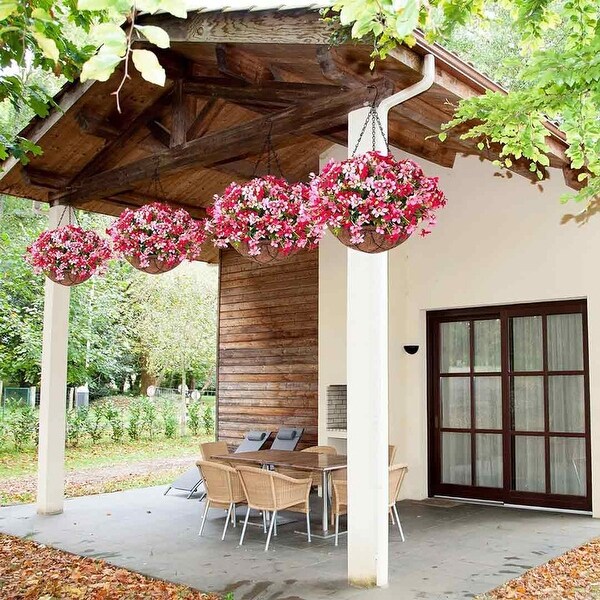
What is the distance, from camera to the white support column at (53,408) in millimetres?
7480

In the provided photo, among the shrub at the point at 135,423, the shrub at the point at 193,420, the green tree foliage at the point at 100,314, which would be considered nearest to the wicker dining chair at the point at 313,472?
the green tree foliage at the point at 100,314

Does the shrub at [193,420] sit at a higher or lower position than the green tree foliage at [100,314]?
lower

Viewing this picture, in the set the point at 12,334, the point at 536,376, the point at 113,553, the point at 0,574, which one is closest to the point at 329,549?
the point at 113,553

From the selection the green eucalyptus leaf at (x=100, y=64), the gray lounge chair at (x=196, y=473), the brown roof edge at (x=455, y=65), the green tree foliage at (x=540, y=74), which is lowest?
the gray lounge chair at (x=196, y=473)

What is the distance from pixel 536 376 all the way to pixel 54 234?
526cm

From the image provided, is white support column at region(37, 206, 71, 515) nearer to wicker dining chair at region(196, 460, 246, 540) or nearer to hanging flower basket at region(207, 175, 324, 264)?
wicker dining chair at region(196, 460, 246, 540)

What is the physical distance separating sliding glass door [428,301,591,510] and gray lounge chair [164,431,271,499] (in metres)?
2.18

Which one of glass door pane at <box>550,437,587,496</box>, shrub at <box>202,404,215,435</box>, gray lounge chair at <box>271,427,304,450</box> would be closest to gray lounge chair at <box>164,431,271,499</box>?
gray lounge chair at <box>271,427,304,450</box>

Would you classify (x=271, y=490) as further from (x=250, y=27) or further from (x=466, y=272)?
(x=466, y=272)

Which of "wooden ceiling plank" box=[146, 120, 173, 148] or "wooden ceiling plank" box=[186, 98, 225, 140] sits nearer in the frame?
"wooden ceiling plank" box=[186, 98, 225, 140]

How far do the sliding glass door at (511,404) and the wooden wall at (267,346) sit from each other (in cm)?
168

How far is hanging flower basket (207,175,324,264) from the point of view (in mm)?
4816

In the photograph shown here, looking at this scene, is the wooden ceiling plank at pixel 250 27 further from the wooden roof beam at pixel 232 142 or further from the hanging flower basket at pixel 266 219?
the hanging flower basket at pixel 266 219

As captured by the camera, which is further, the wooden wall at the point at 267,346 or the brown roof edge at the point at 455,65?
the wooden wall at the point at 267,346
